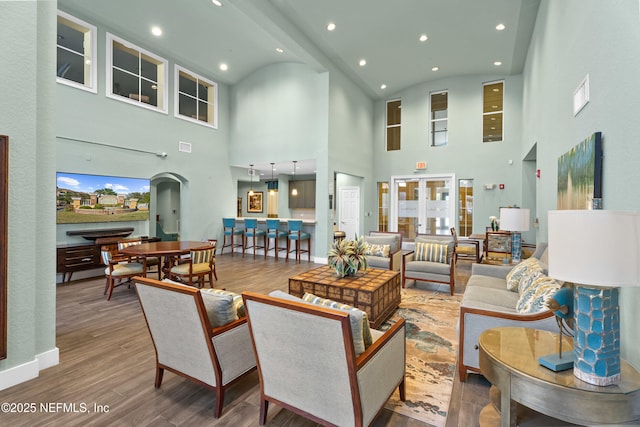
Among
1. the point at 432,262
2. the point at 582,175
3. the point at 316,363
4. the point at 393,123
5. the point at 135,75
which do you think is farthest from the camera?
the point at 393,123

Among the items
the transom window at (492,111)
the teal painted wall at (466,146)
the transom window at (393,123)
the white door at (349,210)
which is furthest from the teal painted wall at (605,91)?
the white door at (349,210)

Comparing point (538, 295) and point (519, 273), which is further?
point (519, 273)

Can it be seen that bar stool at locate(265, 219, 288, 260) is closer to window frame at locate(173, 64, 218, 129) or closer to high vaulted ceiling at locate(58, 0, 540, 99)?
window frame at locate(173, 64, 218, 129)

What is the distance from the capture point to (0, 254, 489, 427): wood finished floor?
78.2 inches

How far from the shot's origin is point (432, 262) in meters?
5.04

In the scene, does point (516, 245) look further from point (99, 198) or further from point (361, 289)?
point (99, 198)

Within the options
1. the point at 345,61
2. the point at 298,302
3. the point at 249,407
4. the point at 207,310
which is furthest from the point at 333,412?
the point at 345,61

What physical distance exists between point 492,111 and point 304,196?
6506mm

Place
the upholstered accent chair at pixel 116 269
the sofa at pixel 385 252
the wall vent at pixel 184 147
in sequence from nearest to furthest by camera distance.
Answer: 1. the upholstered accent chair at pixel 116 269
2. the sofa at pixel 385 252
3. the wall vent at pixel 184 147

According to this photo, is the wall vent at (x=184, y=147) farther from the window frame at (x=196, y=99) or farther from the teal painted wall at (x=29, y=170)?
the teal painted wall at (x=29, y=170)

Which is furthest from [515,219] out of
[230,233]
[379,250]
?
[230,233]

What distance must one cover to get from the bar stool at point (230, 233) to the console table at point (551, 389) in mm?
7602

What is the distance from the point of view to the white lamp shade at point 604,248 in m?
1.18

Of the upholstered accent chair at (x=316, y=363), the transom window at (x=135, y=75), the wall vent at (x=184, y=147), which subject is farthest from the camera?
the wall vent at (x=184, y=147)
